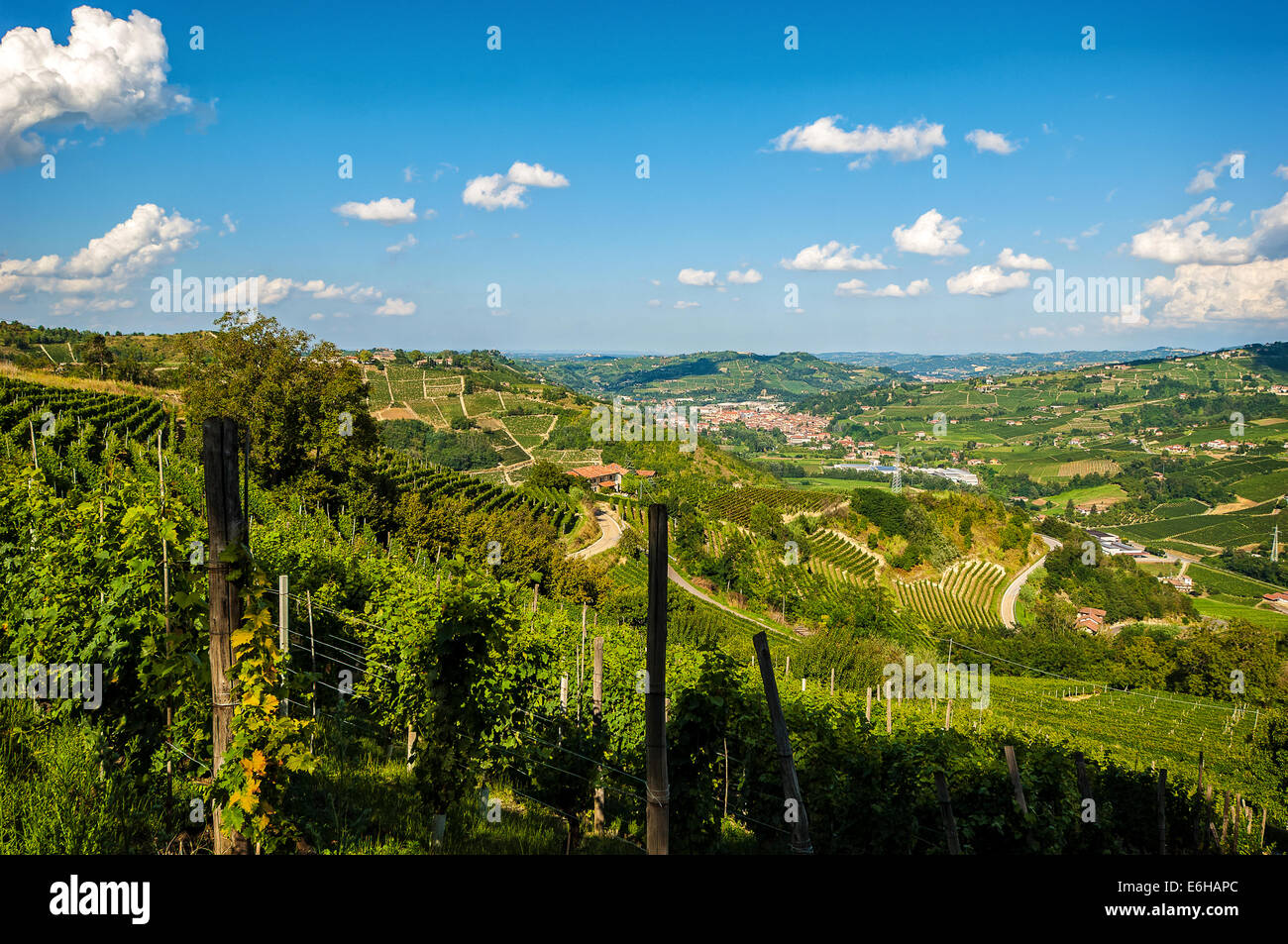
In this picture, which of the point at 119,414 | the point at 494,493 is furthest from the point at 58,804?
the point at 494,493

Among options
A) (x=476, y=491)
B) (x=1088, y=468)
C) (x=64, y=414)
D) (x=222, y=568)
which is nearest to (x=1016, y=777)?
(x=222, y=568)

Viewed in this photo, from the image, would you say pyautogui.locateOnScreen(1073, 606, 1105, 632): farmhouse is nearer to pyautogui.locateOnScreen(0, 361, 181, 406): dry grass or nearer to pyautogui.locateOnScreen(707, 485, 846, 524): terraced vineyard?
pyautogui.locateOnScreen(707, 485, 846, 524): terraced vineyard

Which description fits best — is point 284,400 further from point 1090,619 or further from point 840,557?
point 1090,619


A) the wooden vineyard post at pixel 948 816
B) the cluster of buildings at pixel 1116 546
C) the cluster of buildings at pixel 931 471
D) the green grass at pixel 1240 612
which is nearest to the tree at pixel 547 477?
the wooden vineyard post at pixel 948 816

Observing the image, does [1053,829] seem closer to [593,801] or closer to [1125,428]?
[593,801]

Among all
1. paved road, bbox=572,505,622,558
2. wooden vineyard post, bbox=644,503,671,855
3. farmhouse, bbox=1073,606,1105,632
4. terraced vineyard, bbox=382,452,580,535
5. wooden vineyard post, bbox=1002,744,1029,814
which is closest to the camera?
wooden vineyard post, bbox=644,503,671,855

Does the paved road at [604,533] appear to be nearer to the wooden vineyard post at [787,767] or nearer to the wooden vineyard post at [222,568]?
the wooden vineyard post at [787,767]

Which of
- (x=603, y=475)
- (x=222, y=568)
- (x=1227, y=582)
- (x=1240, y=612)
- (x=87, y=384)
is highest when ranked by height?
(x=87, y=384)

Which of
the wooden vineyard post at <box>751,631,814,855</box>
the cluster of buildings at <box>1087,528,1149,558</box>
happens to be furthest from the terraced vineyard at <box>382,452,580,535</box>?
the cluster of buildings at <box>1087,528,1149,558</box>
